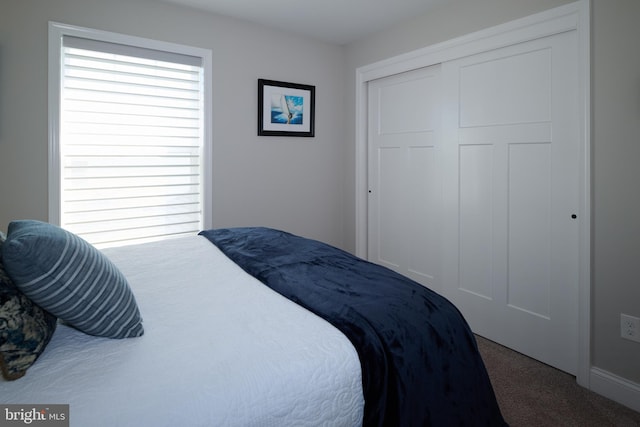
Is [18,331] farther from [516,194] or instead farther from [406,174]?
[406,174]

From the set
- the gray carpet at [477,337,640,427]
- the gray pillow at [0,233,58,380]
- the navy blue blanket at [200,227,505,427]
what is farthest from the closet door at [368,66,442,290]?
the gray pillow at [0,233,58,380]

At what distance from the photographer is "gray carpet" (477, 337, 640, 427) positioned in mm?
1927

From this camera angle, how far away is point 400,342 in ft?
3.93

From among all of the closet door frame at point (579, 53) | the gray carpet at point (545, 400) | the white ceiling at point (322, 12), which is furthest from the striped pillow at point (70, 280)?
the white ceiling at point (322, 12)

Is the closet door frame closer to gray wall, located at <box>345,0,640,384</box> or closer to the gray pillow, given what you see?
gray wall, located at <box>345,0,640,384</box>

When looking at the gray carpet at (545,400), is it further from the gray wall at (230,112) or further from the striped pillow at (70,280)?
the gray wall at (230,112)

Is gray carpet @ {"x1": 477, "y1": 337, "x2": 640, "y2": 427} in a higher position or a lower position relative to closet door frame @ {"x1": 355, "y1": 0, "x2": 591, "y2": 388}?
lower

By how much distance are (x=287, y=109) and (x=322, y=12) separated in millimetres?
898

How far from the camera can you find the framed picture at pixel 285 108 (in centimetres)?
359

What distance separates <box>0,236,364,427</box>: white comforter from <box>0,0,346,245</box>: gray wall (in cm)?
195

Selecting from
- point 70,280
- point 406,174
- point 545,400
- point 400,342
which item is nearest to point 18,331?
point 70,280

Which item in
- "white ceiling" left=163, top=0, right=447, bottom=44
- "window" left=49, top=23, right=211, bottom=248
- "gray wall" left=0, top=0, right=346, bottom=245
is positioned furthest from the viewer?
"white ceiling" left=163, top=0, right=447, bottom=44

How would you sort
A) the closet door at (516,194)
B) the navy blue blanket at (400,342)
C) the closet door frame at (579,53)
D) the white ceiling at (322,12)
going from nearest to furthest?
the navy blue blanket at (400,342) → the closet door frame at (579,53) → the closet door at (516,194) → the white ceiling at (322,12)

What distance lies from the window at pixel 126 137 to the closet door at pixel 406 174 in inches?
61.7
